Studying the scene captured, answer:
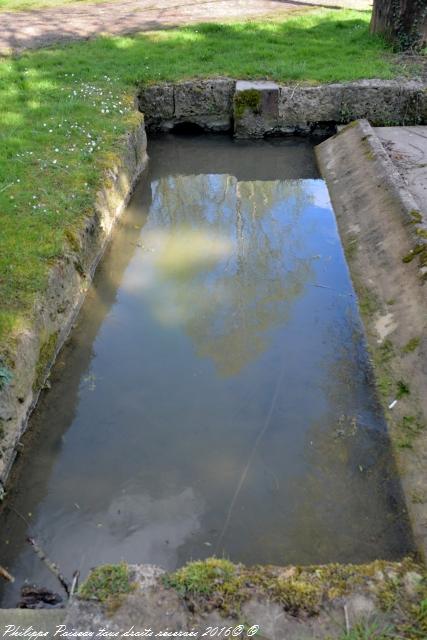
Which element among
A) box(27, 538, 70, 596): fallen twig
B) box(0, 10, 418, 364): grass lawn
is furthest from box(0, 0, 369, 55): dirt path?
box(27, 538, 70, 596): fallen twig

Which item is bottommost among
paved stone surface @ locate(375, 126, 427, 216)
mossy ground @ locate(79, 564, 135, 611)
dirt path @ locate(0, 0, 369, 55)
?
mossy ground @ locate(79, 564, 135, 611)

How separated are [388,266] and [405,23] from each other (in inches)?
294

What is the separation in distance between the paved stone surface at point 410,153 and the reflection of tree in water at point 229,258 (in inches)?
55.0

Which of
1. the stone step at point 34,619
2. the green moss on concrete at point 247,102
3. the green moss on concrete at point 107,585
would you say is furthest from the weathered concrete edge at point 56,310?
the green moss on concrete at point 247,102

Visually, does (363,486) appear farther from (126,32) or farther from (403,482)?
(126,32)

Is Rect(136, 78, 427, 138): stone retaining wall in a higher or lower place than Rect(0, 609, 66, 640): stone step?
higher

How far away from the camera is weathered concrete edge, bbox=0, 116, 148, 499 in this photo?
4.11 meters

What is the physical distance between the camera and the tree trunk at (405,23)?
35.6ft

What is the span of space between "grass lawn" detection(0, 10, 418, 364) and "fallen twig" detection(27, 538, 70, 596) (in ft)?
4.82

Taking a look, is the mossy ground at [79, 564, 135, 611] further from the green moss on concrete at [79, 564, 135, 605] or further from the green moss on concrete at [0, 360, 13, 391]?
the green moss on concrete at [0, 360, 13, 391]

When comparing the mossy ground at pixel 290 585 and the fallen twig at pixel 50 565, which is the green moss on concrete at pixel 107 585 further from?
the fallen twig at pixel 50 565

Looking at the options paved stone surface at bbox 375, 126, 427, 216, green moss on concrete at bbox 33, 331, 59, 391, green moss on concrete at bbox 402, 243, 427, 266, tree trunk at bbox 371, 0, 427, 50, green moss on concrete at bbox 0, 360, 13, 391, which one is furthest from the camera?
tree trunk at bbox 371, 0, 427, 50

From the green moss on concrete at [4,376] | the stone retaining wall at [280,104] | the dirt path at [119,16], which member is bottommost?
the green moss on concrete at [4,376]

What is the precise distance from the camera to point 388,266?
580 cm
